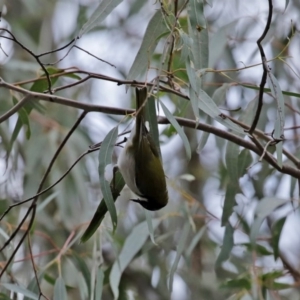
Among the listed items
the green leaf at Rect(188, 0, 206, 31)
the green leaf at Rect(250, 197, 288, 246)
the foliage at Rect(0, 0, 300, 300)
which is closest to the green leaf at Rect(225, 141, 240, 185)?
the foliage at Rect(0, 0, 300, 300)

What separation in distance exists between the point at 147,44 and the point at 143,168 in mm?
273

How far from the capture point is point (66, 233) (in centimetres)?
262

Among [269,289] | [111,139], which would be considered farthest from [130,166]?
[269,289]

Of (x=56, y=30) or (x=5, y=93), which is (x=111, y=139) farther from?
(x=56, y=30)

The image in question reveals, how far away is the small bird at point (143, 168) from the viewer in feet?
4.70

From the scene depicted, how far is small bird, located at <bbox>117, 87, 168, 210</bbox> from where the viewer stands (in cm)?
143

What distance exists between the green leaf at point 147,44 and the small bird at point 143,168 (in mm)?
118

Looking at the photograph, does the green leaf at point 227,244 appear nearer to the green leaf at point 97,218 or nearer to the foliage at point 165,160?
the foliage at point 165,160

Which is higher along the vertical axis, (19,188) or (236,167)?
(19,188)

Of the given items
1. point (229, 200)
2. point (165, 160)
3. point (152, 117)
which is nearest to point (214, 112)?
point (152, 117)

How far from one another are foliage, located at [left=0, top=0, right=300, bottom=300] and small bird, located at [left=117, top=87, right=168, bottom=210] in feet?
0.16

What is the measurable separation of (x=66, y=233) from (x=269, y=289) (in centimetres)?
87

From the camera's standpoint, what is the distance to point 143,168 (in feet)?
4.92

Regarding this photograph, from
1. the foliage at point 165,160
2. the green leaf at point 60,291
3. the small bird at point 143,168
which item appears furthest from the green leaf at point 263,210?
the green leaf at point 60,291
